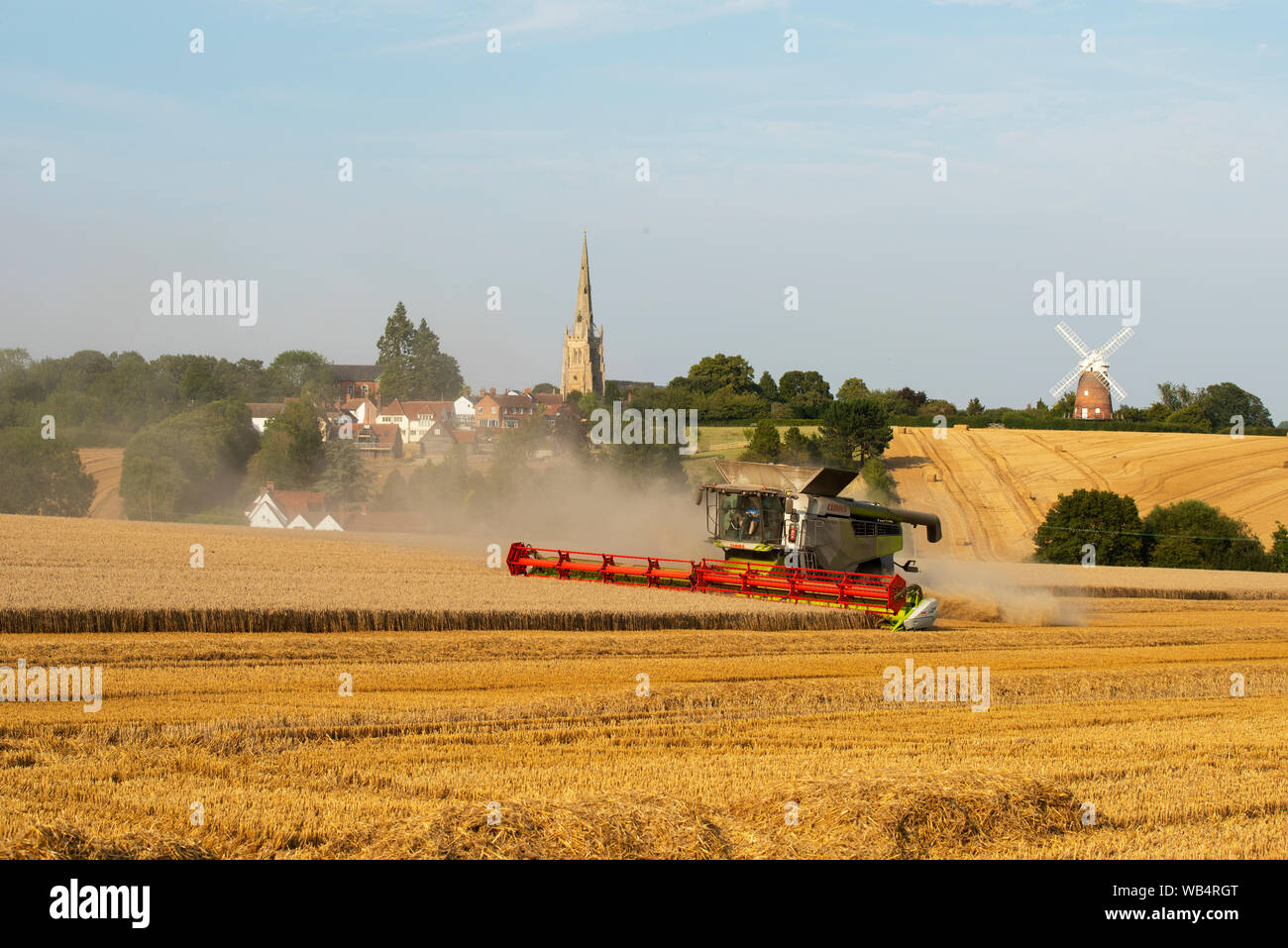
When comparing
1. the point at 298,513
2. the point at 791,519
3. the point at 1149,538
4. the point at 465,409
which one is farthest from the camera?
the point at 465,409

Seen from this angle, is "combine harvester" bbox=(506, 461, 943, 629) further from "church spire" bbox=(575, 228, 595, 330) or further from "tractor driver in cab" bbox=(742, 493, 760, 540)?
"church spire" bbox=(575, 228, 595, 330)

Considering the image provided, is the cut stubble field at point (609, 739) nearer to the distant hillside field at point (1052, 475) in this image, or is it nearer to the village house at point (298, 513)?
the distant hillside field at point (1052, 475)

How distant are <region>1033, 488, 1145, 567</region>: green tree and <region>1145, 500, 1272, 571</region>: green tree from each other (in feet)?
2.86

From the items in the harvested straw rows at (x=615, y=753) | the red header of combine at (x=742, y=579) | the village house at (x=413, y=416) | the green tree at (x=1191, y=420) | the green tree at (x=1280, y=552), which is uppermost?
the village house at (x=413, y=416)

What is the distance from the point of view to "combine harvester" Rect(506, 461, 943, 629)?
71.3ft

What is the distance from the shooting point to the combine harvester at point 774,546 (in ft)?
71.3

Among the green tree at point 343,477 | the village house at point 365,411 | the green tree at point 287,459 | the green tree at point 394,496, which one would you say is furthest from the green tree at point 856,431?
the village house at point 365,411

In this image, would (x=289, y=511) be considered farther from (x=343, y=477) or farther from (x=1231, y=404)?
(x=1231, y=404)

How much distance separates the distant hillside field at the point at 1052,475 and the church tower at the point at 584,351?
81.6 m

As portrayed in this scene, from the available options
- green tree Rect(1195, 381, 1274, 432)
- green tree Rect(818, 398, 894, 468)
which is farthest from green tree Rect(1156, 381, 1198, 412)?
green tree Rect(818, 398, 894, 468)

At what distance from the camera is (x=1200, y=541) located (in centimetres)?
5103

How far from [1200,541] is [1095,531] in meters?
4.76

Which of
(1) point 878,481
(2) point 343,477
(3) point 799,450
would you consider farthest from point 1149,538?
(2) point 343,477
